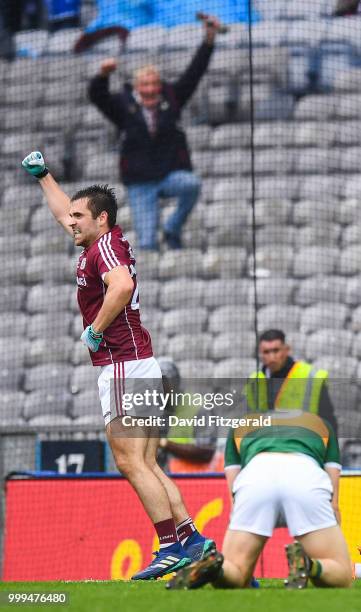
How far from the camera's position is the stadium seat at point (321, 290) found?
43.3ft

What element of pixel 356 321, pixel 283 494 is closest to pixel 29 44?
pixel 356 321

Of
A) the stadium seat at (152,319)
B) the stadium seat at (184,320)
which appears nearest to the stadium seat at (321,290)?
the stadium seat at (184,320)

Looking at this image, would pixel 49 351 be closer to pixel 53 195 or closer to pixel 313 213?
pixel 313 213

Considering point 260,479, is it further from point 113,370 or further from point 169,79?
point 169,79

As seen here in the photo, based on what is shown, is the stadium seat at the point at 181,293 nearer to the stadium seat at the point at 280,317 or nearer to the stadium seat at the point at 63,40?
the stadium seat at the point at 280,317

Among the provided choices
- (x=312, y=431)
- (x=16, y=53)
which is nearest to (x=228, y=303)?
(x=16, y=53)

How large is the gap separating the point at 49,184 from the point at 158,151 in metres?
6.76

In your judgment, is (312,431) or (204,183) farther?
(204,183)

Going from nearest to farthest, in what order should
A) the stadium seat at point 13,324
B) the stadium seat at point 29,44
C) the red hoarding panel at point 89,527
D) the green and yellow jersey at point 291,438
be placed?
the green and yellow jersey at point 291,438
the red hoarding panel at point 89,527
the stadium seat at point 13,324
the stadium seat at point 29,44

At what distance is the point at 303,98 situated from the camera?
48.0ft

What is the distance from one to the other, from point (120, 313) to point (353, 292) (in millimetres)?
6992

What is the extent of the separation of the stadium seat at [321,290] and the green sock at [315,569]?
8221mm

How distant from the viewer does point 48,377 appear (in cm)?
1327

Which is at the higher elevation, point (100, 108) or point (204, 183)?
point (100, 108)
